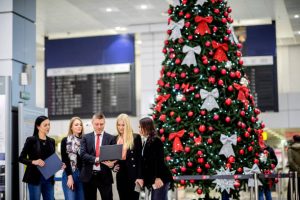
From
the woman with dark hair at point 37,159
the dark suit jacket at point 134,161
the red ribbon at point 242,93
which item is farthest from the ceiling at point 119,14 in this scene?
the dark suit jacket at point 134,161

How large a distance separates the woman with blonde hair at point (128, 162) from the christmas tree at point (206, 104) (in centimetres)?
154

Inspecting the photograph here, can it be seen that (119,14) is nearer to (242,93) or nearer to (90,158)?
(242,93)

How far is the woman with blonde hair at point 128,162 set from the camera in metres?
6.64

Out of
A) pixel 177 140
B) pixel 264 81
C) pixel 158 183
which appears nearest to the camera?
pixel 158 183

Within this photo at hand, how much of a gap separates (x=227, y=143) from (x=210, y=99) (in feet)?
2.34

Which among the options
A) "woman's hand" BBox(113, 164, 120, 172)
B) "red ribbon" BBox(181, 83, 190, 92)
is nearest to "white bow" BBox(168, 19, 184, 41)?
"red ribbon" BBox(181, 83, 190, 92)

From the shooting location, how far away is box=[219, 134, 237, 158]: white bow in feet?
26.6

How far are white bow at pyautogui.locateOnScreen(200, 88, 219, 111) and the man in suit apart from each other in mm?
1960

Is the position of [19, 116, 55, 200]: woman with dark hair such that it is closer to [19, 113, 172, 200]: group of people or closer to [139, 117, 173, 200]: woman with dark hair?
[19, 113, 172, 200]: group of people

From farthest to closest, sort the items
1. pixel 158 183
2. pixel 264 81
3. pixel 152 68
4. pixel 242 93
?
pixel 264 81 → pixel 152 68 → pixel 242 93 → pixel 158 183

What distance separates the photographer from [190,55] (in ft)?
27.7

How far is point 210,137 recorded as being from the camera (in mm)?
8188

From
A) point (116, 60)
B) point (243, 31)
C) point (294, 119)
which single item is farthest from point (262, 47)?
point (116, 60)

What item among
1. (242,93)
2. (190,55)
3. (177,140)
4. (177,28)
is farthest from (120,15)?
(177,140)
